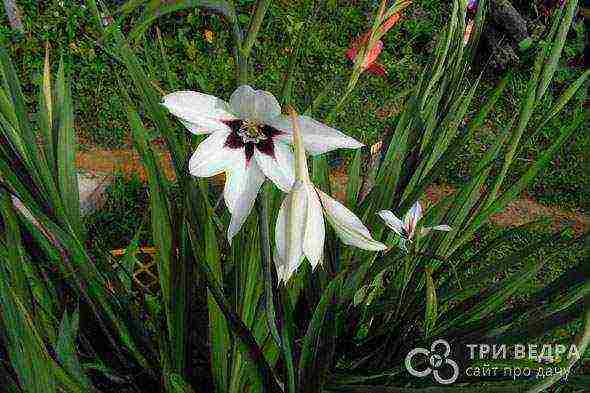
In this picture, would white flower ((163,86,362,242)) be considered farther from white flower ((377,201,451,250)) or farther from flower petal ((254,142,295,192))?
white flower ((377,201,451,250))

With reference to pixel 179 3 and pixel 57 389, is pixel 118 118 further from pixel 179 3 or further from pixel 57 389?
pixel 179 3

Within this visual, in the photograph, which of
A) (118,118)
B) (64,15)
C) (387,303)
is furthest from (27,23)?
(387,303)

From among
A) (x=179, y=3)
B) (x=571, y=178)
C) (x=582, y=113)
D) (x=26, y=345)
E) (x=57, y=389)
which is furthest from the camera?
(x=571, y=178)

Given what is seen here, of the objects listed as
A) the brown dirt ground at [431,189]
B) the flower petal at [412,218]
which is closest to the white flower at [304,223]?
the flower petal at [412,218]

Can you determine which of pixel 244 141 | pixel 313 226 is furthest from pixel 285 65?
pixel 313 226

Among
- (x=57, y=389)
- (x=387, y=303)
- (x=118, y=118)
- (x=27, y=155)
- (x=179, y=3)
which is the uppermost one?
(x=118, y=118)

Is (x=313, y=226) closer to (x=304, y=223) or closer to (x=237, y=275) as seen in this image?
(x=304, y=223)

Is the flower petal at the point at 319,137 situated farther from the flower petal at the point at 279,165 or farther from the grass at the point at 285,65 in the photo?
the grass at the point at 285,65
